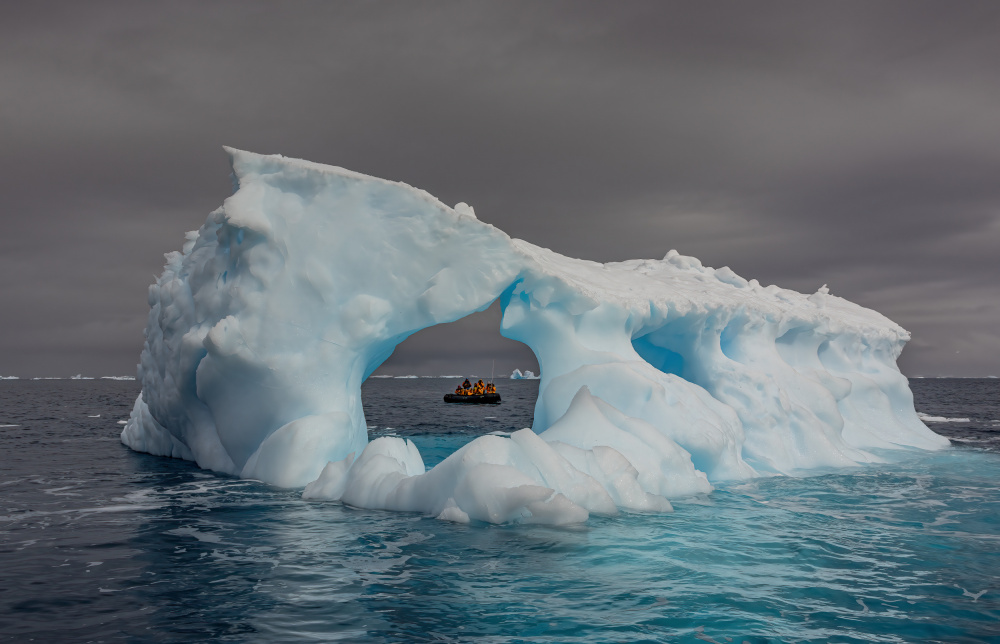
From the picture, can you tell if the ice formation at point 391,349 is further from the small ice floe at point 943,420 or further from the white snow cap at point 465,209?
the small ice floe at point 943,420

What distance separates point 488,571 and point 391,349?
376 inches

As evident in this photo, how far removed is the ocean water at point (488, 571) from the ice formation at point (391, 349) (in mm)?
751

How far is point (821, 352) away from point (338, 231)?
1712 cm

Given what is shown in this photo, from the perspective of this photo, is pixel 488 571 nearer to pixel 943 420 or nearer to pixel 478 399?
pixel 943 420

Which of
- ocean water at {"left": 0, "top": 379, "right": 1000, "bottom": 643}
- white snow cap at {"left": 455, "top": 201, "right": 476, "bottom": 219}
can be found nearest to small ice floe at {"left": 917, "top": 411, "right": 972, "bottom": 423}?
ocean water at {"left": 0, "top": 379, "right": 1000, "bottom": 643}

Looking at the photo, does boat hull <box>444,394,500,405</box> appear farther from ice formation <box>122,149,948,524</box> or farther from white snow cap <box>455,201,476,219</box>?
white snow cap <box>455,201,476,219</box>

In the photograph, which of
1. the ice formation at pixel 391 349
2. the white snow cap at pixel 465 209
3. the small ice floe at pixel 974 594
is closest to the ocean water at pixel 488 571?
the small ice floe at pixel 974 594

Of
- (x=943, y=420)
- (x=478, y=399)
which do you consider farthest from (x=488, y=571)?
(x=478, y=399)

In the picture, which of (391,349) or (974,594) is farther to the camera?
(391,349)

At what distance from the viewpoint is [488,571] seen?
300 inches

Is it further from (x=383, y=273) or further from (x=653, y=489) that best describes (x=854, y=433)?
(x=383, y=273)

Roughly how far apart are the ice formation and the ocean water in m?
0.75

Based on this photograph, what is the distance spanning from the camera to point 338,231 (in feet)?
46.0

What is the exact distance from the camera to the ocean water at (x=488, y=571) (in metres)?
6.15
